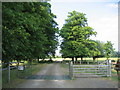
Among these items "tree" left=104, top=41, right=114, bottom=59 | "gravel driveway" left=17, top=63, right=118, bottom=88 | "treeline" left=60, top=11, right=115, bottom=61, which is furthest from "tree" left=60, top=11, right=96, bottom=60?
"gravel driveway" left=17, top=63, right=118, bottom=88

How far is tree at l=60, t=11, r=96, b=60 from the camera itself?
38875 mm

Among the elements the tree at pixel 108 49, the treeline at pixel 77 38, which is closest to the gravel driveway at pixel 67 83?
the treeline at pixel 77 38

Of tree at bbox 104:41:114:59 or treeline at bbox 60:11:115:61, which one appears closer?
treeline at bbox 60:11:115:61

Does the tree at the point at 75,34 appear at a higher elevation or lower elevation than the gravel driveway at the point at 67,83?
higher

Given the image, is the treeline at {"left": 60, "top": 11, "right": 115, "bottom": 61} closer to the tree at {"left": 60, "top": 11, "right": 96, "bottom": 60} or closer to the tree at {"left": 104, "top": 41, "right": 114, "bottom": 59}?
the tree at {"left": 60, "top": 11, "right": 96, "bottom": 60}

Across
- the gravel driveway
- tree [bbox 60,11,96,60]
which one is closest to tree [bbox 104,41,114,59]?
tree [bbox 60,11,96,60]

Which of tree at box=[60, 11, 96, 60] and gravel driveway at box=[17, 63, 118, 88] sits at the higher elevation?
tree at box=[60, 11, 96, 60]

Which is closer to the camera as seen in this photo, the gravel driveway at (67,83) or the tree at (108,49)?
the gravel driveway at (67,83)

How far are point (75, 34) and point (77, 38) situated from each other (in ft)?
3.95

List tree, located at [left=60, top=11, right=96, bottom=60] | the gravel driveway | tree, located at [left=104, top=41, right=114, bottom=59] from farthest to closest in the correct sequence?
1. tree, located at [left=104, top=41, right=114, bottom=59]
2. tree, located at [left=60, top=11, right=96, bottom=60]
3. the gravel driveway

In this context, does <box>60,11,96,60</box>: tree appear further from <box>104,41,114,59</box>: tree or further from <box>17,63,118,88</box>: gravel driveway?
<box>17,63,118,88</box>: gravel driveway

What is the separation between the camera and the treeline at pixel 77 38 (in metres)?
38.9

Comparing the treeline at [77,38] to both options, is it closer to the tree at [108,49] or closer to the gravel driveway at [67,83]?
the tree at [108,49]

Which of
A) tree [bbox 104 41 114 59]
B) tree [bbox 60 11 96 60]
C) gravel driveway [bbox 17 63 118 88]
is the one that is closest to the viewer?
gravel driveway [bbox 17 63 118 88]
